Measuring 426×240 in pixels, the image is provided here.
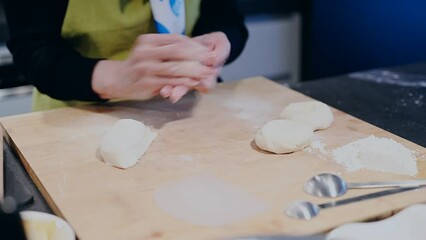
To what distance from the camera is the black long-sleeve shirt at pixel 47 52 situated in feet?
3.05

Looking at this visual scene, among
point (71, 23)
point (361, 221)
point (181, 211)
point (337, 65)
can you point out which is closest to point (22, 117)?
point (71, 23)

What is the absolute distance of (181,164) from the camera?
30.2 inches

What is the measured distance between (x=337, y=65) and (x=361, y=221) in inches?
51.4

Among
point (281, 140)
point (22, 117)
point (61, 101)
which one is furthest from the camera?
point (61, 101)

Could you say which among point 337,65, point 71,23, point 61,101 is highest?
point 71,23

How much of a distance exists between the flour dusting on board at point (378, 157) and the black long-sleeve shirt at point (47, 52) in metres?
0.40

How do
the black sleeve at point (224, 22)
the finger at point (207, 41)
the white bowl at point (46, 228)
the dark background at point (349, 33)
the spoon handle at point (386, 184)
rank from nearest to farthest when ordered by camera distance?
the white bowl at point (46, 228) → the spoon handle at point (386, 184) → the finger at point (207, 41) → the black sleeve at point (224, 22) → the dark background at point (349, 33)

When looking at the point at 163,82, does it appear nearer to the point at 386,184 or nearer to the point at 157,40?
the point at 157,40

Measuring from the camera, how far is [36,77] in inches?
37.4

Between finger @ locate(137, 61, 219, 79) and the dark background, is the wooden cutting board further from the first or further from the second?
the dark background

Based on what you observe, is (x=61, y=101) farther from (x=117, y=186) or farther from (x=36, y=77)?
(x=117, y=186)

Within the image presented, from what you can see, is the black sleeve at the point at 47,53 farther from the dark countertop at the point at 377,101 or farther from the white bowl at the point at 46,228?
the white bowl at the point at 46,228

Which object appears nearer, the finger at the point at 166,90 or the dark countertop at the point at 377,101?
the dark countertop at the point at 377,101

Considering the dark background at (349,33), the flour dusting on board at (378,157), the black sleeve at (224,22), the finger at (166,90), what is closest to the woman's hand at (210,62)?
the finger at (166,90)
